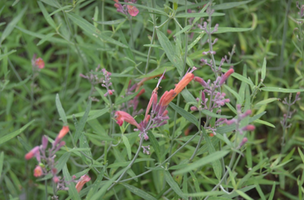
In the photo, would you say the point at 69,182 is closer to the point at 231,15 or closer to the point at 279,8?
the point at 231,15

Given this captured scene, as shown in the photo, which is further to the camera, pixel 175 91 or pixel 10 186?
pixel 10 186

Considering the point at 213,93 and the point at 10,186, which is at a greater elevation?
the point at 213,93

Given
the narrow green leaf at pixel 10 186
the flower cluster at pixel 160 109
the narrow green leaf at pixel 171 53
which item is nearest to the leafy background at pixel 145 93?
the narrow green leaf at pixel 10 186

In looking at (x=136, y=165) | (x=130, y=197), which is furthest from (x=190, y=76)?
(x=130, y=197)

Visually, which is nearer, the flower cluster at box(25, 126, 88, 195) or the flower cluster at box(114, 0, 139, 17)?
the flower cluster at box(25, 126, 88, 195)

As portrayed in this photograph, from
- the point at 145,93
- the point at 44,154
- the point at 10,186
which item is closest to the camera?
the point at 44,154

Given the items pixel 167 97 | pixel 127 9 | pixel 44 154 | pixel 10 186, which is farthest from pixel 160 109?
pixel 10 186

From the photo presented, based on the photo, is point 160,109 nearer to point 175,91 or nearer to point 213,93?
point 175,91

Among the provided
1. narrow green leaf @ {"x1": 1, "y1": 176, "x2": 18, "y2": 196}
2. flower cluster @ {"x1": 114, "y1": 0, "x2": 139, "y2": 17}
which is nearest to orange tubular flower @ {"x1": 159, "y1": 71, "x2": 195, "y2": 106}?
flower cluster @ {"x1": 114, "y1": 0, "x2": 139, "y2": 17}

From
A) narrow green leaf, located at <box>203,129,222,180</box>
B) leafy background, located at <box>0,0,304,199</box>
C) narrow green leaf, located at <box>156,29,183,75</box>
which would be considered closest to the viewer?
narrow green leaf, located at <box>203,129,222,180</box>

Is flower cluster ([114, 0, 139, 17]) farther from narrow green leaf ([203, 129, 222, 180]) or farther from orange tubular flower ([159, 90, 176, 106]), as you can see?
narrow green leaf ([203, 129, 222, 180])

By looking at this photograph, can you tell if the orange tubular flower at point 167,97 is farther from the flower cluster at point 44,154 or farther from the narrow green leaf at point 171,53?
the flower cluster at point 44,154
